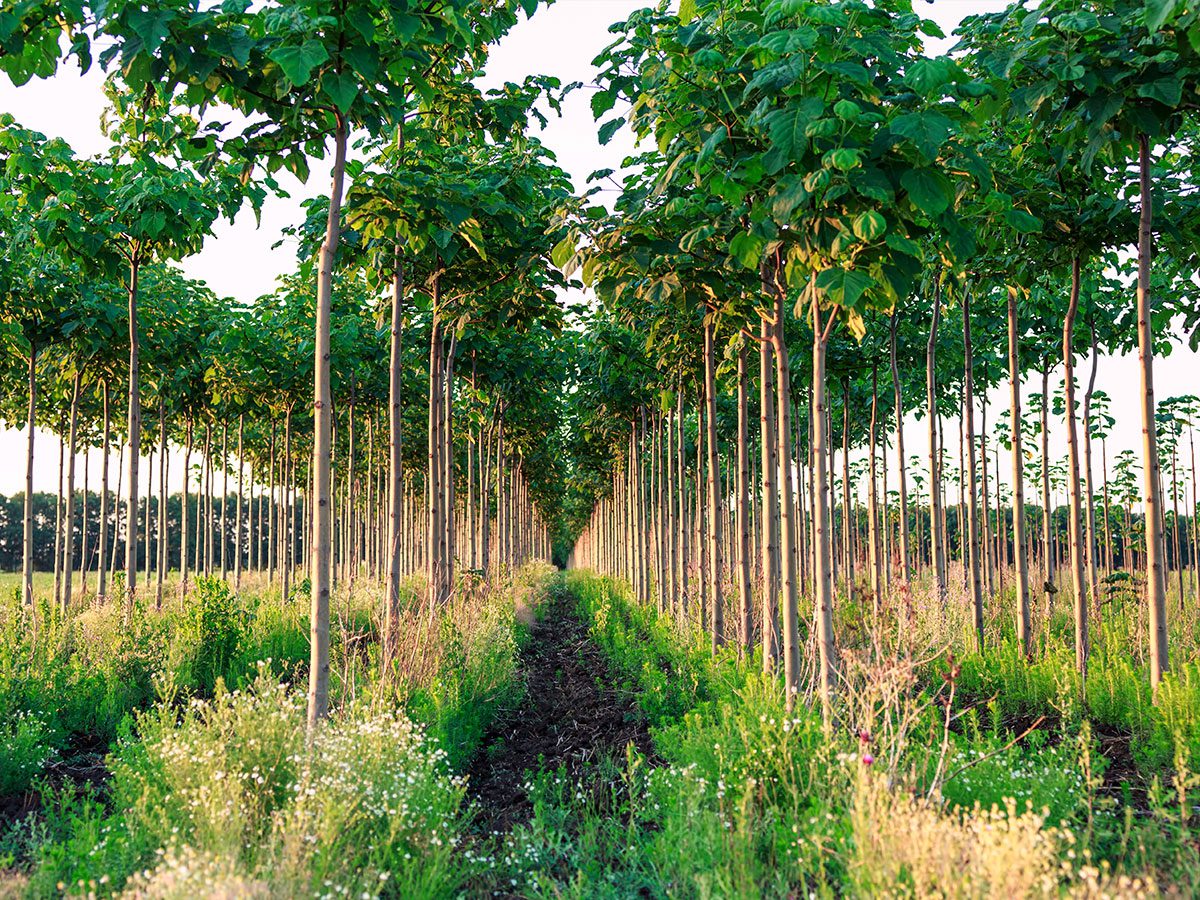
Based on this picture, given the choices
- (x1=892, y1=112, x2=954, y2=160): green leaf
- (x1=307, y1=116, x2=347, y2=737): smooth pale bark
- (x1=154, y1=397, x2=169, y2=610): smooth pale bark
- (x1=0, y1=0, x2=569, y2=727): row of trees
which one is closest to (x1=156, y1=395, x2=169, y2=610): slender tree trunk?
(x1=154, y1=397, x2=169, y2=610): smooth pale bark

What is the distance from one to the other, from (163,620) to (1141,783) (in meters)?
9.74

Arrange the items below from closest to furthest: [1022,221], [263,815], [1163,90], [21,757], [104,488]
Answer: [263,815]
[1022,221]
[1163,90]
[21,757]
[104,488]

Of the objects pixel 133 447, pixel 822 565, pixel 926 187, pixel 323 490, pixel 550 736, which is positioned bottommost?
pixel 550 736

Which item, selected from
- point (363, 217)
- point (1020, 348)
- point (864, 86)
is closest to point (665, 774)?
point (864, 86)

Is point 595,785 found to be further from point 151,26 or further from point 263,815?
point 151,26

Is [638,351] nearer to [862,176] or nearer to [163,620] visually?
[163,620]

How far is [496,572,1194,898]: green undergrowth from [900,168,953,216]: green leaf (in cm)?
238

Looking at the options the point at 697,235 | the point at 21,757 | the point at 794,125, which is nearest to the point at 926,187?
the point at 794,125

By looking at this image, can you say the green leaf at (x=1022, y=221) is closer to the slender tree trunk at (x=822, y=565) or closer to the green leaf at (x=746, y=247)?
the slender tree trunk at (x=822, y=565)

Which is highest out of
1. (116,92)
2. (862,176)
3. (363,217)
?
(116,92)

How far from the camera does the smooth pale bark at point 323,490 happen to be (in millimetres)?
5570

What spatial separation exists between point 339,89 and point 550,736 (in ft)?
18.6

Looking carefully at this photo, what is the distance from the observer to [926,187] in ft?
14.8

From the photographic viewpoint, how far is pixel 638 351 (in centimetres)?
1253
